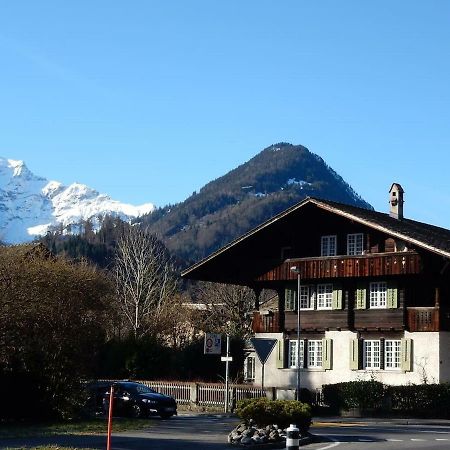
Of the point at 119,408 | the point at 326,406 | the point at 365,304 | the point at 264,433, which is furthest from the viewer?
the point at 365,304

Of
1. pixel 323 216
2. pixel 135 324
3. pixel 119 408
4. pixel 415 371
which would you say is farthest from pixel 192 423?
pixel 135 324

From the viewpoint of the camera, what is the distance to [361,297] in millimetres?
48250

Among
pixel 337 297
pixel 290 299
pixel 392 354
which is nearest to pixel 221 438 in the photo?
pixel 392 354

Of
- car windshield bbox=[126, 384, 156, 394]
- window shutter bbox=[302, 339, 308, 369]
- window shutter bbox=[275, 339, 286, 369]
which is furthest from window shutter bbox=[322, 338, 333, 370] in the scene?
car windshield bbox=[126, 384, 156, 394]

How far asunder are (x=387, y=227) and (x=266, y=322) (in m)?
9.63

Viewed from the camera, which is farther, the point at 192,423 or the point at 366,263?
the point at 366,263

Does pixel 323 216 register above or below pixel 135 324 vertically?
above

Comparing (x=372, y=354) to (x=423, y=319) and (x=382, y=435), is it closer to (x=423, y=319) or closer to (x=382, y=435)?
(x=423, y=319)

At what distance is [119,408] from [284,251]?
60.2 feet

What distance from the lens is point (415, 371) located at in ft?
150

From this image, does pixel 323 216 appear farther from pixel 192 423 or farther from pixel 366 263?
pixel 192 423

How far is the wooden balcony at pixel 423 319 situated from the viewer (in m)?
44.8

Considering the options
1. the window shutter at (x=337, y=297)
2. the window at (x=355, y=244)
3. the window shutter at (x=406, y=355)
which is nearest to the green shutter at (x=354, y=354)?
the window shutter at (x=337, y=297)

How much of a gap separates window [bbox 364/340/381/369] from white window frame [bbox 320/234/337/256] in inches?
203
